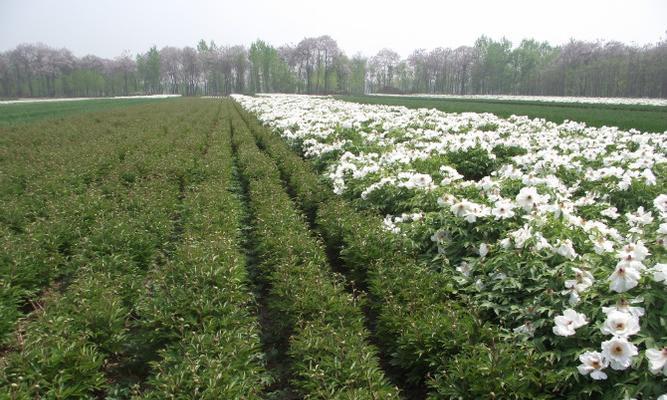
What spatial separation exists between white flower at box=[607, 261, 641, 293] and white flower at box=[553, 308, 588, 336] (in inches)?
14.0

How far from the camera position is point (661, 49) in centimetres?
6762

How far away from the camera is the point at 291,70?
104312 millimetres

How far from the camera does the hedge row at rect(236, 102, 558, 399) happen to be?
329cm

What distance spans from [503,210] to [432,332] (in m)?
2.03

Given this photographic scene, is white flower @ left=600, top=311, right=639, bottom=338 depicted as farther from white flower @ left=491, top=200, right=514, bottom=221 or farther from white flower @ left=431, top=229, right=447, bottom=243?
white flower @ left=431, top=229, right=447, bottom=243

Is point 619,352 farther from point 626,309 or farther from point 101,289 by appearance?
point 101,289

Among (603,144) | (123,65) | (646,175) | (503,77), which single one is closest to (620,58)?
(503,77)

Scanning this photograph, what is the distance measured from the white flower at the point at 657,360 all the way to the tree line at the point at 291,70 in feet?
304

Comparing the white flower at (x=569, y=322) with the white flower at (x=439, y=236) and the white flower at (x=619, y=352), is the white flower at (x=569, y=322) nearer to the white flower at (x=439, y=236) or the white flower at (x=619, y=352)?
the white flower at (x=619, y=352)

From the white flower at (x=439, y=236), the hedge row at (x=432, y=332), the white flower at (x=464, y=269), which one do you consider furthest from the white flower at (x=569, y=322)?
the white flower at (x=439, y=236)

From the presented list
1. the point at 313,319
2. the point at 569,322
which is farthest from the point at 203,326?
the point at 569,322

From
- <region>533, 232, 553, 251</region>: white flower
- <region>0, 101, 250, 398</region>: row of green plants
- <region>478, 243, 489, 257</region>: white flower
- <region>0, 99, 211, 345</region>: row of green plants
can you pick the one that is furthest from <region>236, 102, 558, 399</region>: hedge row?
<region>0, 99, 211, 345</region>: row of green plants

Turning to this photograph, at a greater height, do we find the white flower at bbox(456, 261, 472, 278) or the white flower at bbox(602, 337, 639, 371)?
the white flower at bbox(602, 337, 639, 371)

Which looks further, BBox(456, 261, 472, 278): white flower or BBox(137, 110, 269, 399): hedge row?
BBox(456, 261, 472, 278): white flower
